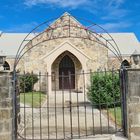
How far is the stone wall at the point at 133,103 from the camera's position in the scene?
839 cm

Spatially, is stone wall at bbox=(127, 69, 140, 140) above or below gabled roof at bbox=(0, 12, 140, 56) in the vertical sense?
below

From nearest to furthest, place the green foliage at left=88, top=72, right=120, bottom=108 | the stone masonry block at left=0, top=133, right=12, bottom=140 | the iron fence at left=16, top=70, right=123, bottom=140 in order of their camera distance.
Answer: the stone masonry block at left=0, top=133, right=12, bottom=140, the iron fence at left=16, top=70, right=123, bottom=140, the green foliage at left=88, top=72, right=120, bottom=108

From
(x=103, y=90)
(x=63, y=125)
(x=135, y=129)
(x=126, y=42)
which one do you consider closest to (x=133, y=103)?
(x=135, y=129)

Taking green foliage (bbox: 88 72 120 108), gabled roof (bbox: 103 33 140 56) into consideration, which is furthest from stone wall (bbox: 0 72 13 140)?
gabled roof (bbox: 103 33 140 56)

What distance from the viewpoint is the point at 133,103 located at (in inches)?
332

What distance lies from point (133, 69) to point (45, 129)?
12.9ft

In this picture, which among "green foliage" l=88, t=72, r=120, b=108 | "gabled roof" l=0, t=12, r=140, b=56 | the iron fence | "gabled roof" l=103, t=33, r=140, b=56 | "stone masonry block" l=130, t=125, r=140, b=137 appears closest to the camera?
"stone masonry block" l=130, t=125, r=140, b=137

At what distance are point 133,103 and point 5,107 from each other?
321 centimetres

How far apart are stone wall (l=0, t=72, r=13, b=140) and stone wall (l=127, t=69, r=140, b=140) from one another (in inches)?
118

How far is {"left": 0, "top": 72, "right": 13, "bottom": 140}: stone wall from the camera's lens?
795cm

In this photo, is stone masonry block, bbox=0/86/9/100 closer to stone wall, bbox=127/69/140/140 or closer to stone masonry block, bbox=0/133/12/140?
stone masonry block, bbox=0/133/12/140

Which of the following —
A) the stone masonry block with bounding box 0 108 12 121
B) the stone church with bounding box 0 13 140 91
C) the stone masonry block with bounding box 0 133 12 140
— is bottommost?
the stone masonry block with bounding box 0 133 12 140

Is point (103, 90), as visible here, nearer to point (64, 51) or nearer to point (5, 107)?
point (5, 107)

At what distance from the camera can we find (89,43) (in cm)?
2712
